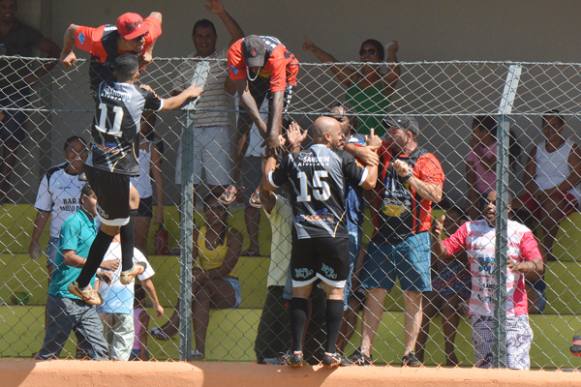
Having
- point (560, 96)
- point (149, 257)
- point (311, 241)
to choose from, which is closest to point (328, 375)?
point (311, 241)

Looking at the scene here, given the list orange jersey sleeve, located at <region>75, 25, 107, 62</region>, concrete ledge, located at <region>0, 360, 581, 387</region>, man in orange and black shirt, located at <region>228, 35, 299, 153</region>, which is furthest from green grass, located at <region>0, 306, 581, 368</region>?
orange jersey sleeve, located at <region>75, 25, 107, 62</region>

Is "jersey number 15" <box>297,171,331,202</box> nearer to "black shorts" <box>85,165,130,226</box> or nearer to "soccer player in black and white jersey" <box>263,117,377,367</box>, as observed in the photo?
"soccer player in black and white jersey" <box>263,117,377,367</box>

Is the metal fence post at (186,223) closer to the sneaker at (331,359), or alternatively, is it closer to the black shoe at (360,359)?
the sneaker at (331,359)

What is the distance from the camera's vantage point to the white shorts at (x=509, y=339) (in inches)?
326

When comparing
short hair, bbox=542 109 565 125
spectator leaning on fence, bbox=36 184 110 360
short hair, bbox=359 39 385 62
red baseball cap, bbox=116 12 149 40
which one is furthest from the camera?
short hair, bbox=359 39 385 62

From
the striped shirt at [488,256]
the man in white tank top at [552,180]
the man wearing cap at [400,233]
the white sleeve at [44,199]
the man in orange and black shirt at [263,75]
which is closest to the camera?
the man in orange and black shirt at [263,75]

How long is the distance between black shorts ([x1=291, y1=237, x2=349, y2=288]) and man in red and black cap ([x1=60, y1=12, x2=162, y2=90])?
1.59 meters

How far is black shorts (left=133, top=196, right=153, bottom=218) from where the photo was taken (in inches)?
386

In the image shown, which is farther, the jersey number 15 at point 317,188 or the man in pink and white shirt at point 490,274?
the man in pink and white shirt at point 490,274

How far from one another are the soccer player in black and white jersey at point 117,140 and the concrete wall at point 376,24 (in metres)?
4.08

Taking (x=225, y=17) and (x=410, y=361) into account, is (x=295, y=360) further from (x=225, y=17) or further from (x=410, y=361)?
(x=225, y=17)

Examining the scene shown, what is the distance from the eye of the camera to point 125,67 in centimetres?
734

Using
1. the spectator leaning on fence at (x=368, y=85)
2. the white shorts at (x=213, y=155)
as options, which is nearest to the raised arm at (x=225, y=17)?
the spectator leaning on fence at (x=368, y=85)

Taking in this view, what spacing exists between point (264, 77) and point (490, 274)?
219 centimetres
